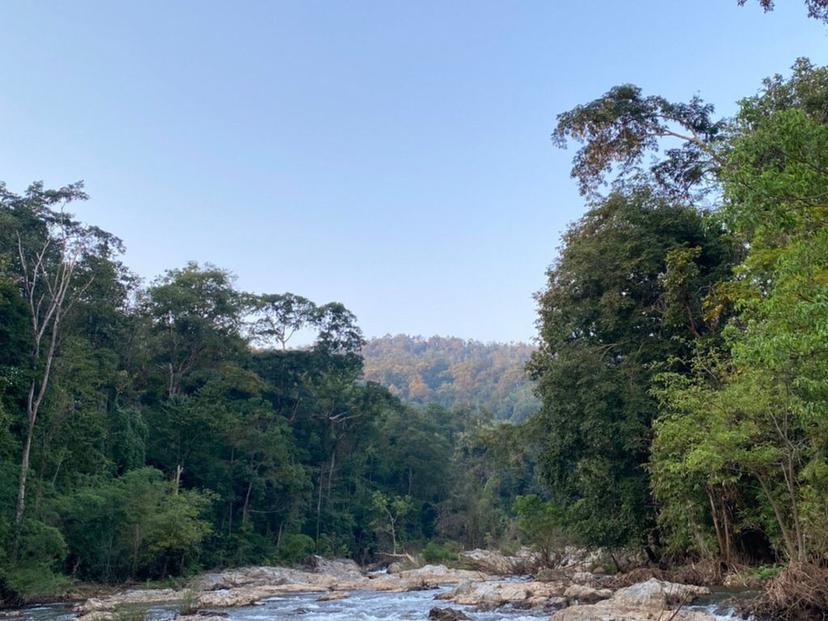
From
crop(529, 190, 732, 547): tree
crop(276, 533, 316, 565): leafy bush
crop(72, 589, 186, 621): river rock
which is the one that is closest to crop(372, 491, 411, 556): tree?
crop(276, 533, 316, 565): leafy bush

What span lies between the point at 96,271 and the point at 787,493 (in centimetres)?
2977

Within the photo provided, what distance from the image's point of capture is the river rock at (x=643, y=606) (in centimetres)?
1127

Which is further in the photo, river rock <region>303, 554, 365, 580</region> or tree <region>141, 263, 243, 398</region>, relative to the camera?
tree <region>141, 263, 243, 398</region>

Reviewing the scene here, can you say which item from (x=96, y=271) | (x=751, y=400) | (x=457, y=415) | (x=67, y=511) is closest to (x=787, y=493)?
→ (x=751, y=400)

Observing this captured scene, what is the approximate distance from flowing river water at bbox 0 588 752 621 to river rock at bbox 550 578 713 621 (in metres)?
0.37

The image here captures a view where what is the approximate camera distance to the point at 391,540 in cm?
4950

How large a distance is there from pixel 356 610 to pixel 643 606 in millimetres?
7902

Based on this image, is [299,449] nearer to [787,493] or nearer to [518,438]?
[518,438]

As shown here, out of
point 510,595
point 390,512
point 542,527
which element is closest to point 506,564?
point 542,527

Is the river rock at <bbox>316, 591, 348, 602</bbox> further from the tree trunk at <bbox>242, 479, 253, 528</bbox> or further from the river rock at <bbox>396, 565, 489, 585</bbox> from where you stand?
the tree trunk at <bbox>242, 479, 253, 528</bbox>

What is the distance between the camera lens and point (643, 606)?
41.1 feet

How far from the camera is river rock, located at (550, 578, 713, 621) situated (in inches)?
444

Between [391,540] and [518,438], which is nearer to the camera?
[518,438]

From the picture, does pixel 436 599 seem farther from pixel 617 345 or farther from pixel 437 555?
pixel 437 555
